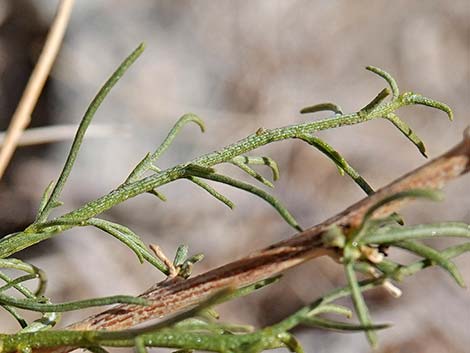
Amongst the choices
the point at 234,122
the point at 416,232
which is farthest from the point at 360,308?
the point at 234,122

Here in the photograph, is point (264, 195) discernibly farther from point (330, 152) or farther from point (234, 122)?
point (234, 122)

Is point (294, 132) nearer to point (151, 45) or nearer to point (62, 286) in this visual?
point (62, 286)

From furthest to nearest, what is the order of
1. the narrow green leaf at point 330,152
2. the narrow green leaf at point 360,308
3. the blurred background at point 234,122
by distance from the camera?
1. the blurred background at point 234,122
2. the narrow green leaf at point 330,152
3. the narrow green leaf at point 360,308

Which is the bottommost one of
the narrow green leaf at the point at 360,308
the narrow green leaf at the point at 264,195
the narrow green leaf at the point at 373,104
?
the narrow green leaf at the point at 360,308

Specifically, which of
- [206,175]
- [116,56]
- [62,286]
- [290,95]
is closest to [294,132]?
[206,175]

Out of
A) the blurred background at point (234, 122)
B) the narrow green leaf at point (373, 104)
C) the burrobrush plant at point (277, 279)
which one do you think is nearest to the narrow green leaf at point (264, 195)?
the burrobrush plant at point (277, 279)

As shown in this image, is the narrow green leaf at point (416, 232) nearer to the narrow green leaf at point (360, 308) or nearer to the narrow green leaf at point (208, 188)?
the narrow green leaf at point (360, 308)

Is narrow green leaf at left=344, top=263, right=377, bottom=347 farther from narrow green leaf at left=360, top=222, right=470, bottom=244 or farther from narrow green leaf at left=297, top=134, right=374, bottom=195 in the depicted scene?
narrow green leaf at left=297, top=134, right=374, bottom=195

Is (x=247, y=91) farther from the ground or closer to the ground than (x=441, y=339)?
farther from the ground
